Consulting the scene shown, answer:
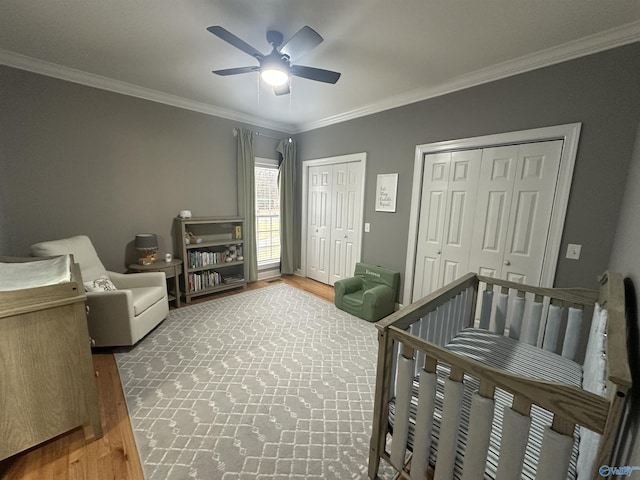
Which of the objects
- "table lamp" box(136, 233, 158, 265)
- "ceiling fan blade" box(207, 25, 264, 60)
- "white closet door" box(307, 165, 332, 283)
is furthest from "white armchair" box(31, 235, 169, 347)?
"white closet door" box(307, 165, 332, 283)

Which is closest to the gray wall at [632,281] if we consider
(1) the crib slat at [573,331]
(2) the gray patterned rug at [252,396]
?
(1) the crib slat at [573,331]

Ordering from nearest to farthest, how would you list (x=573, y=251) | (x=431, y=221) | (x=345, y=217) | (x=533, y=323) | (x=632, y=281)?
1. (x=632, y=281)
2. (x=533, y=323)
3. (x=573, y=251)
4. (x=431, y=221)
5. (x=345, y=217)

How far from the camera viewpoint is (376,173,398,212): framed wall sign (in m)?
3.23

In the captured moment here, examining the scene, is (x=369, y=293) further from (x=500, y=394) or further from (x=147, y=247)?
(x=147, y=247)

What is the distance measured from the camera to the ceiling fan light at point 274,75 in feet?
6.18

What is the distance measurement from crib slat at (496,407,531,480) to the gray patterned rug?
817mm

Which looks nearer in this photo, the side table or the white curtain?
the side table

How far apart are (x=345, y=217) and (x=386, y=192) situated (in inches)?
32.1

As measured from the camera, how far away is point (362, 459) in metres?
1.42

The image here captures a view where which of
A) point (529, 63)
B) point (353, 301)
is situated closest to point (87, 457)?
point (353, 301)

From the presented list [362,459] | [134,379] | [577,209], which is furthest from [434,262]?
[134,379]

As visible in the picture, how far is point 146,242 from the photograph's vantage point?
3035mm

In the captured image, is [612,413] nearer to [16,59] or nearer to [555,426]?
[555,426]

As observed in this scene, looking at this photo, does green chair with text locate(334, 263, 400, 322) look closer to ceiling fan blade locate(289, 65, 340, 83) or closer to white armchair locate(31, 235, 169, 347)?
white armchair locate(31, 235, 169, 347)
